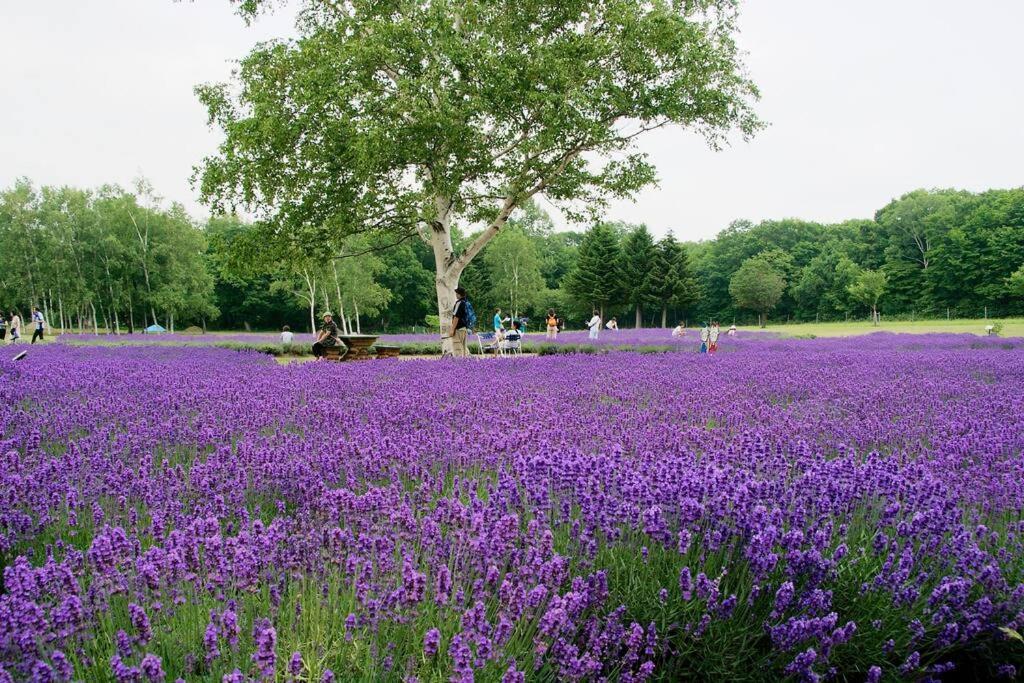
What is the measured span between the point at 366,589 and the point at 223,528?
1160 millimetres

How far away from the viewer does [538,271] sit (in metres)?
64.2

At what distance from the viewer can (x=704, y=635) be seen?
8.73ft

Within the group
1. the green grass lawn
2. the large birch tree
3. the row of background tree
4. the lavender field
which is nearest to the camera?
the lavender field

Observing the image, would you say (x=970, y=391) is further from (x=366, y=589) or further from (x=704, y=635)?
(x=366, y=589)

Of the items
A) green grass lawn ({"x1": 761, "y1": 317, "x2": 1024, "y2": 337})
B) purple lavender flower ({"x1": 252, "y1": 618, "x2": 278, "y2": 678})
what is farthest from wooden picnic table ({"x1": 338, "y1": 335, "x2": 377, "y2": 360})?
green grass lawn ({"x1": 761, "y1": 317, "x2": 1024, "y2": 337})

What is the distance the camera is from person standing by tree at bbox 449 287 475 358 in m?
16.5

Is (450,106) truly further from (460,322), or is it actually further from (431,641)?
(431,641)

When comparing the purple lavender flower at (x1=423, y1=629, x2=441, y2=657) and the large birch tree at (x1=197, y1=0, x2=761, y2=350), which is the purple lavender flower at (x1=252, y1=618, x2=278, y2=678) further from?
the large birch tree at (x1=197, y1=0, x2=761, y2=350)

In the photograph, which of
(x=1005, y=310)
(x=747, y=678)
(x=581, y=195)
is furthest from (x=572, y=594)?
(x=1005, y=310)

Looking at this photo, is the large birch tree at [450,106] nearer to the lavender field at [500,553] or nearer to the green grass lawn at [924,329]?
the lavender field at [500,553]

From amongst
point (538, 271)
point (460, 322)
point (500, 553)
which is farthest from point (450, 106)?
point (538, 271)

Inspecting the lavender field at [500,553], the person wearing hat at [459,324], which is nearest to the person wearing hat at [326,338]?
the person wearing hat at [459,324]

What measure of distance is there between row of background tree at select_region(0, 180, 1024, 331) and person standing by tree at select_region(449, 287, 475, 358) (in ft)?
54.6

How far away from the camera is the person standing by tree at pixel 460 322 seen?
16453 millimetres
